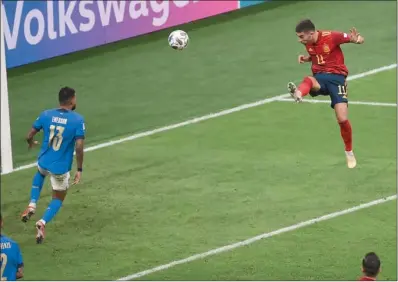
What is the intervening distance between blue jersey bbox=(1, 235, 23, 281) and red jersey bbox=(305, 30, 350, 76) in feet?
14.6

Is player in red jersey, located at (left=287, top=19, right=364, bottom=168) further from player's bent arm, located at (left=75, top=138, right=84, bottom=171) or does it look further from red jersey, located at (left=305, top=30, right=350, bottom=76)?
player's bent arm, located at (left=75, top=138, right=84, bottom=171)

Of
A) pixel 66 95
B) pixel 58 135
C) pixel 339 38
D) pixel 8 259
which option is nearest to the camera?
pixel 8 259

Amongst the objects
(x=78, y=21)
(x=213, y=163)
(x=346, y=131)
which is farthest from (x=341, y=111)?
(x=78, y=21)

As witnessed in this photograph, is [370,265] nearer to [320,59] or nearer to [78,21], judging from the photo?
[320,59]

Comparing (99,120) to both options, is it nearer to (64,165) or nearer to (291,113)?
(291,113)

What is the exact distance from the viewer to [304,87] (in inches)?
711

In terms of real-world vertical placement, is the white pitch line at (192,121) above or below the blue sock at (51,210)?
below

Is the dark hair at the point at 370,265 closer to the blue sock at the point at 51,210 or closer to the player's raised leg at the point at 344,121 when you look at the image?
the player's raised leg at the point at 344,121

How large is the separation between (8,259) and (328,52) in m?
4.78

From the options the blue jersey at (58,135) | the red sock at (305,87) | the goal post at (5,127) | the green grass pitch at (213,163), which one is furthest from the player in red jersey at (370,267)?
the goal post at (5,127)

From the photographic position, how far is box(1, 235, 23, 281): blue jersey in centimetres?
1653

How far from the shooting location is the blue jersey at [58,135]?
1969 centimetres

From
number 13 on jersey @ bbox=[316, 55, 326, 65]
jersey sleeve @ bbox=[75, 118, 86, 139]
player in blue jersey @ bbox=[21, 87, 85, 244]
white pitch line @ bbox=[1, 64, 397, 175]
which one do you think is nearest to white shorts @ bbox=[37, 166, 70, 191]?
player in blue jersey @ bbox=[21, 87, 85, 244]

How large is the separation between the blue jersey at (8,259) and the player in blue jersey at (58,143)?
111 inches
